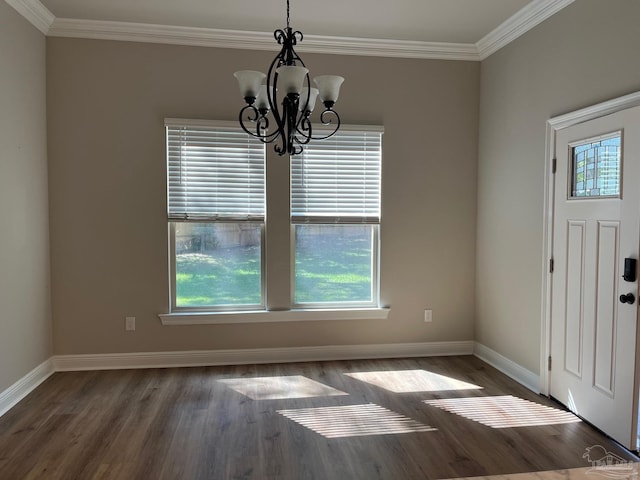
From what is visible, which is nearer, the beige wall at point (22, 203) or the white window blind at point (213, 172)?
the beige wall at point (22, 203)

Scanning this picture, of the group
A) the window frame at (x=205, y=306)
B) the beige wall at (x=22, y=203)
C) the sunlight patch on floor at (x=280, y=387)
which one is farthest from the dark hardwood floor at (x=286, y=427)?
the window frame at (x=205, y=306)

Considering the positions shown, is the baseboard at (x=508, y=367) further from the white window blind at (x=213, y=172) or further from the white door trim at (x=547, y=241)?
the white window blind at (x=213, y=172)

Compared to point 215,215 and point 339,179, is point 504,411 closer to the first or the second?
point 339,179

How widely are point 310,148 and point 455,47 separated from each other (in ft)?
5.64

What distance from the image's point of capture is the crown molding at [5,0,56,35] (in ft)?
10.7

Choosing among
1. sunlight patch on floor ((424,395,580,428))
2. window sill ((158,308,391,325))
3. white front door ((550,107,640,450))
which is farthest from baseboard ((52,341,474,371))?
white front door ((550,107,640,450))

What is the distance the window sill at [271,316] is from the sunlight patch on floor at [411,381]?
1.94ft

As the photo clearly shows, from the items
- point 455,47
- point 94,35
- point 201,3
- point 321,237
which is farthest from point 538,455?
point 94,35

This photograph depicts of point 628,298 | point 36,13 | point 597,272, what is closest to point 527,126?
point 597,272

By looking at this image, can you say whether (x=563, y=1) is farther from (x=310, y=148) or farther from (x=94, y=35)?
(x=94, y=35)

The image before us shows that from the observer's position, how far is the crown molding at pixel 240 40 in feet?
12.3

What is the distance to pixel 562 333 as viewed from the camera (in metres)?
3.22

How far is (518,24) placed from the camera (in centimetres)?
363

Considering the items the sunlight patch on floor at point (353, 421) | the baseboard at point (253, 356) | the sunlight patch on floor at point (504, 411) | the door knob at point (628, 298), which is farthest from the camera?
the baseboard at point (253, 356)
